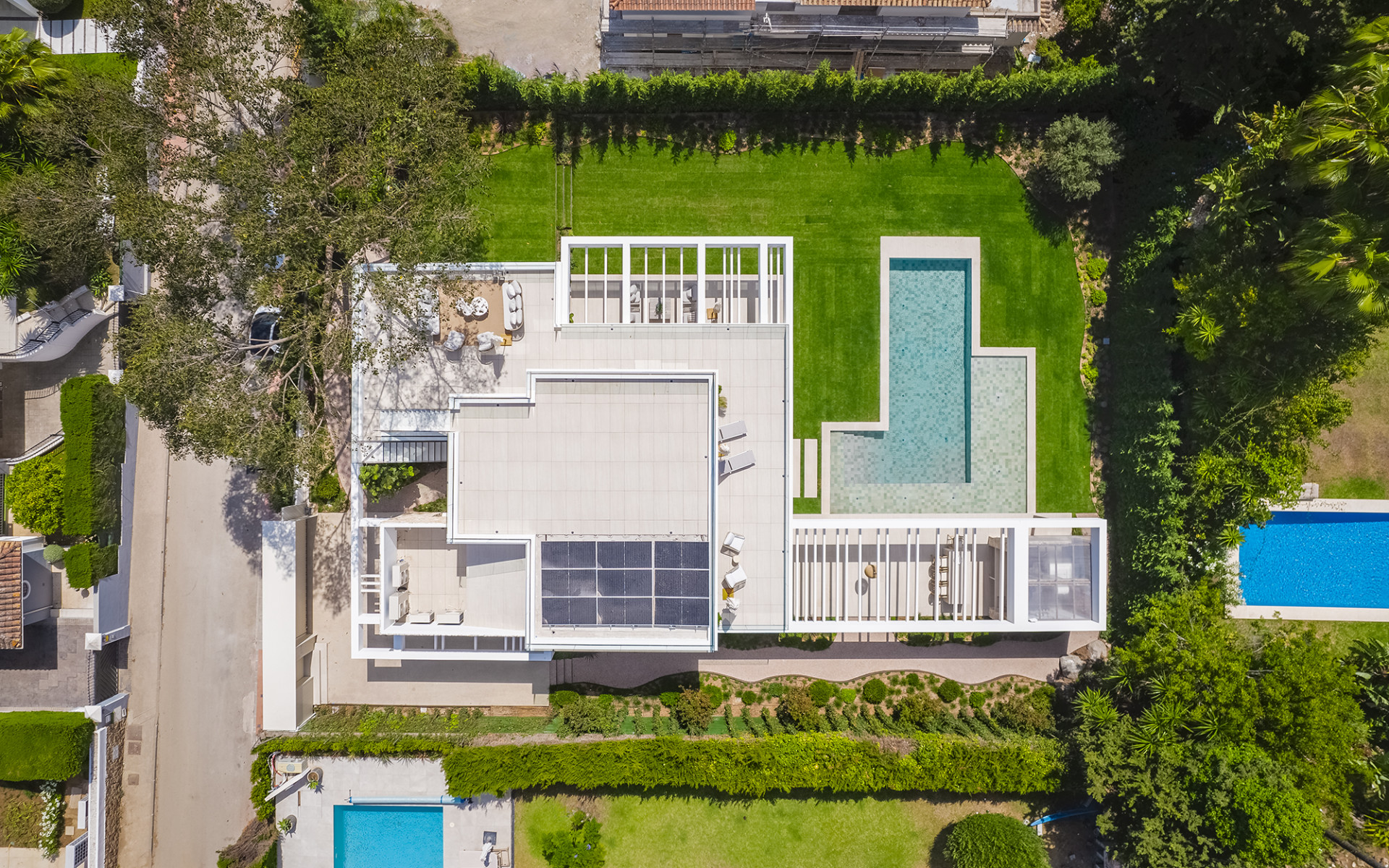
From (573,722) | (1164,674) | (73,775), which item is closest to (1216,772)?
(1164,674)

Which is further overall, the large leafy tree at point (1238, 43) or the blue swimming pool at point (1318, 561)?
the blue swimming pool at point (1318, 561)

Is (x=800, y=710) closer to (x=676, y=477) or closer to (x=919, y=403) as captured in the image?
(x=676, y=477)

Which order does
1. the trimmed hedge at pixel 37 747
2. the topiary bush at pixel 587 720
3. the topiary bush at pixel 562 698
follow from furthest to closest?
the topiary bush at pixel 562 698
the topiary bush at pixel 587 720
the trimmed hedge at pixel 37 747

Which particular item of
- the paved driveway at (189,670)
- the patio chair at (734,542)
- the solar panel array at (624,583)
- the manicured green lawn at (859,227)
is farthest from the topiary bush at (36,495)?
the patio chair at (734,542)

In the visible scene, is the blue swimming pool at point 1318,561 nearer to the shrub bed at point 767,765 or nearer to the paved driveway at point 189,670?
the shrub bed at point 767,765

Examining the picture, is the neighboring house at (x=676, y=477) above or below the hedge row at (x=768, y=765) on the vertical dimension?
above

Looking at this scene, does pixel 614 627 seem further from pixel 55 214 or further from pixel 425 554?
pixel 55 214
